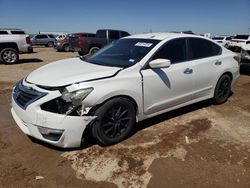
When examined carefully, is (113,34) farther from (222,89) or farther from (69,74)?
(69,74)

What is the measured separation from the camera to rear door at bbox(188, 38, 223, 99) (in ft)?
17.1

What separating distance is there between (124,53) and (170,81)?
3.02ft

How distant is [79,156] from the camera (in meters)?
3.79

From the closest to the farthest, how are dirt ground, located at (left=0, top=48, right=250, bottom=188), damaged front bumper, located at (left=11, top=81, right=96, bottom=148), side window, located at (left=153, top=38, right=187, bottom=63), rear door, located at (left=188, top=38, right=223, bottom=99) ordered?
dirt ground, located at (left=0, top=48, right=250, bottom=188) < damaged front bumper, located at (left=11, top=81, right=96, bottom=148) < side window, located at (left=153, top=38, right=187, bottom=63) < rear door, located at (left=188, top=38, right=223, bottom=99)

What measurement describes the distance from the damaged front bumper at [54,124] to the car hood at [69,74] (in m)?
0.21

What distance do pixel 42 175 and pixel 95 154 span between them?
0.77 metres

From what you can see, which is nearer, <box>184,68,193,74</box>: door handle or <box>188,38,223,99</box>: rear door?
<box>184,68,193,74</box>: door handle

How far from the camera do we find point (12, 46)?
45.2ft

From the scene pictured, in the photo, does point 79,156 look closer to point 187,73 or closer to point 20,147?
point 20,147

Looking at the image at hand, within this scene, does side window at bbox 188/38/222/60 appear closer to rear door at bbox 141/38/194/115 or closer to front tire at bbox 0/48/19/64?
rear door at bbox 141/38/194/115

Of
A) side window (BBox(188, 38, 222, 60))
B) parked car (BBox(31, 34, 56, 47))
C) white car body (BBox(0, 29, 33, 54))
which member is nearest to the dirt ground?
side window (BBox(188, 38, 222, 60))

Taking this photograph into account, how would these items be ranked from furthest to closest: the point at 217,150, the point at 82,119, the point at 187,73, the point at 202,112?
1. the point at 202,112
2. the point at 187,73
3. the point at 217,150
4. the point at 82,119

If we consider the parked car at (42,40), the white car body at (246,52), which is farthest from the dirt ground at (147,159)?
the parked car at (42,40)

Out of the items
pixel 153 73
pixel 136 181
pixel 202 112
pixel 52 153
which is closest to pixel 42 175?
pixel 52 153
